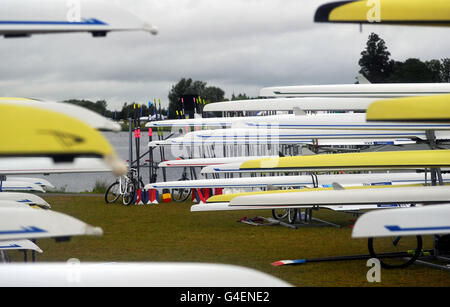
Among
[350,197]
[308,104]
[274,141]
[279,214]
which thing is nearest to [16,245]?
[350,197]

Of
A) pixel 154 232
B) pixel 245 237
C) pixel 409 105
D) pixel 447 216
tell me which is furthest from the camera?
pixel 154 232

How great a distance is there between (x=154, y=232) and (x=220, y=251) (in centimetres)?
204

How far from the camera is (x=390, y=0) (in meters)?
2.22

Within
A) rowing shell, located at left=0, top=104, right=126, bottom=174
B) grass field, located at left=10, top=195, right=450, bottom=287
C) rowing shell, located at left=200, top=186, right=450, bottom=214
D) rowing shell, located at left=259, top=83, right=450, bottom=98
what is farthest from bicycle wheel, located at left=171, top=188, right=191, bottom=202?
rowing shell, located at left=0, top=104, right=126, bottom=174

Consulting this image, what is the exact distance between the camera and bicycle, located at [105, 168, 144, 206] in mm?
13664

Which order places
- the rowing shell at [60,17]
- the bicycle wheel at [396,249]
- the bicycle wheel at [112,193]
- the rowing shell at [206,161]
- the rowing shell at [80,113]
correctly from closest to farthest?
the rowing shell at [80,113] < the rowing shell at [60,17] < the bicycle wheel at [396,249] < the rowing shell at [206,161] < the bicycle wheel at [112,193]

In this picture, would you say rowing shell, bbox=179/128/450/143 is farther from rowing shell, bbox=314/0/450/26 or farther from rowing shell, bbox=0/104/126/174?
rowing shell, bbox=0/104/126/174

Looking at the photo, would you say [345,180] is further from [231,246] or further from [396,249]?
[231,246]

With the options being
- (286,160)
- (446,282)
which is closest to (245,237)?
(286,160)

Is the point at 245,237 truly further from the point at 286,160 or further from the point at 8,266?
the point at 8,266

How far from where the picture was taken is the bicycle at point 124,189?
44.8 ft

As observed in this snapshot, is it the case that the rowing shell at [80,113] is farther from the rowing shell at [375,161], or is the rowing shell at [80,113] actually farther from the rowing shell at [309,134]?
the rowing shell at [309,134]

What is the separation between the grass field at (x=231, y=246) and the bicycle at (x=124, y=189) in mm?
2069

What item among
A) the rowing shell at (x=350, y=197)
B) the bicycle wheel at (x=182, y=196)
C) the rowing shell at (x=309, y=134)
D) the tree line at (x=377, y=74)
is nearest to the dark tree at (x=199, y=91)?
the tree line at (x=377, y=74)
